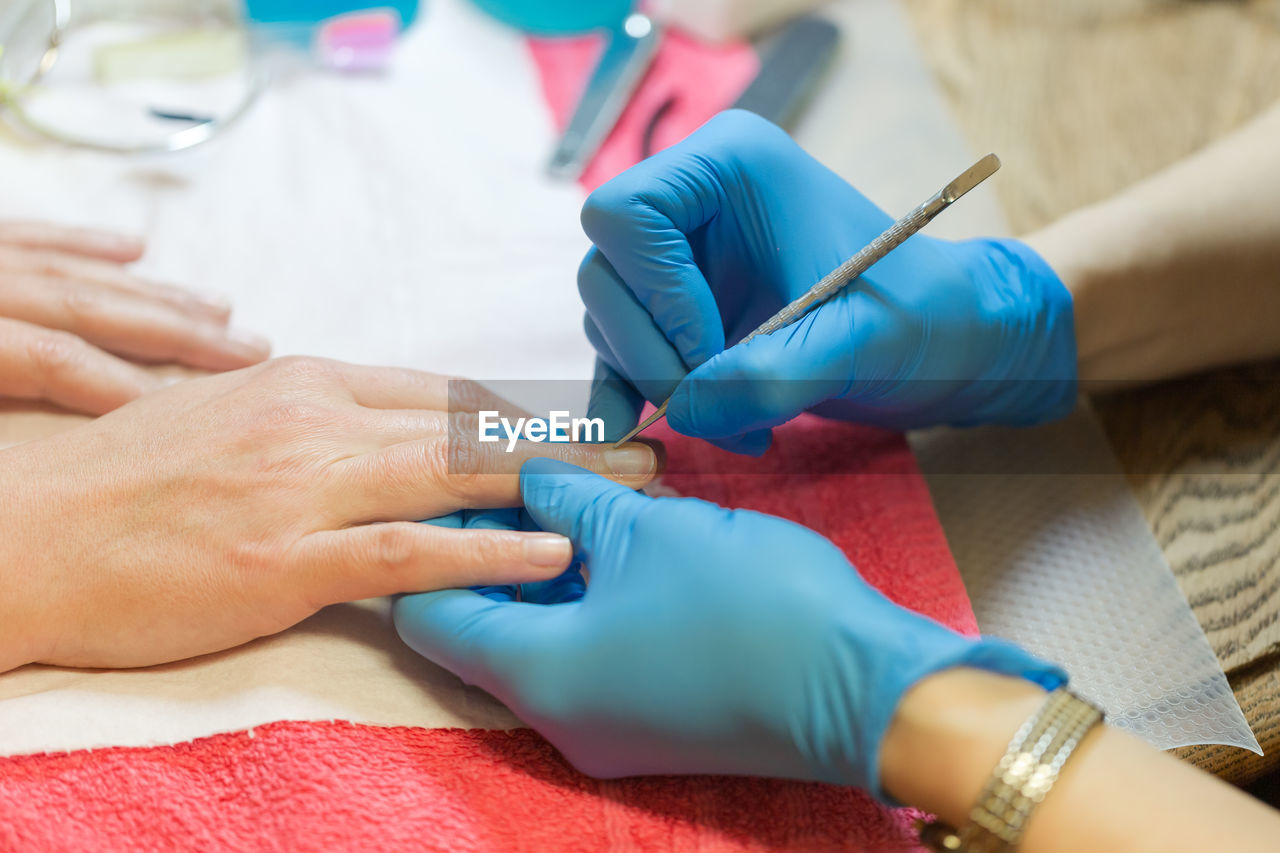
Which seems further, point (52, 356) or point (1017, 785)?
point (52, 356)

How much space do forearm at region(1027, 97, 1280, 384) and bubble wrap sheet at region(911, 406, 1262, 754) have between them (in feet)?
0.44

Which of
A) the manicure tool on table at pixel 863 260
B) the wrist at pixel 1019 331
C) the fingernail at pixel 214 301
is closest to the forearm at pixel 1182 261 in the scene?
the wrist at pixel 1019 331

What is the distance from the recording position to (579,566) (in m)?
0.89

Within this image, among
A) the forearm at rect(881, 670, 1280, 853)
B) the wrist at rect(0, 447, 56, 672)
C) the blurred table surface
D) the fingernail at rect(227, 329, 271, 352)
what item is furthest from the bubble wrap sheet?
the wrist at rect(0, 447, 56, 672)

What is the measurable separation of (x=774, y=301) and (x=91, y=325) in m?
0.76

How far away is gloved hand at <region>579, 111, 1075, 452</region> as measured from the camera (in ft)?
2.84

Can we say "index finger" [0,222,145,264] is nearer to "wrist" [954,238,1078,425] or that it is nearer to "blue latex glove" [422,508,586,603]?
"blue latex glove" [422,508,586,603]

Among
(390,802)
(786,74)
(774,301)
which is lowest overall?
(390,802)

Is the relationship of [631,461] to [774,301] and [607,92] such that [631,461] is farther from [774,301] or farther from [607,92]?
[607,92]

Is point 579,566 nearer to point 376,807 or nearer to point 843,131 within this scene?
point 376,807

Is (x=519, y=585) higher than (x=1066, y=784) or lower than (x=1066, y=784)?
lower

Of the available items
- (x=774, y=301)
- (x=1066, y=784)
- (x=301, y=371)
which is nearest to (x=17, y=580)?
→ (x=301, y=371)

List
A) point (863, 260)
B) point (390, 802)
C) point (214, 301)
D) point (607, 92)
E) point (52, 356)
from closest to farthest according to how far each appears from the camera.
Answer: point (390, 802), point (863, 260), point (52, 356), point (214, 301), point (607, 92)

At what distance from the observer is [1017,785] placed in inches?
25.1
